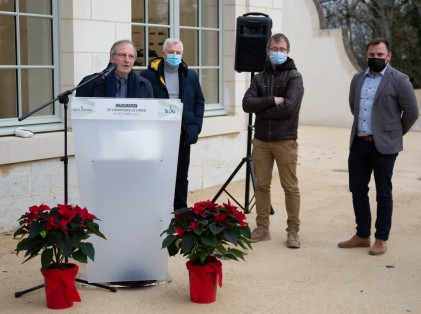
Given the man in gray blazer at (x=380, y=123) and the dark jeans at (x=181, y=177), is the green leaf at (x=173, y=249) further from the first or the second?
the dark jeans at (x=181, y=177)

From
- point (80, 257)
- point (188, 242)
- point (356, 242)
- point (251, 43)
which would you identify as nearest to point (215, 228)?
point (188, 242)

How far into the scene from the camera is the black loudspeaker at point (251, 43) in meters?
7.86

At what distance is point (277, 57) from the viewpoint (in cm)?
664

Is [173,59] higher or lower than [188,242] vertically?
higher

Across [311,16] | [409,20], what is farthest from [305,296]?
[409,20]

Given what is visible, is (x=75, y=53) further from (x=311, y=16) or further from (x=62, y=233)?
(x=311, y=16)

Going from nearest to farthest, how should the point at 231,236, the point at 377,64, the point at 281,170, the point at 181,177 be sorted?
the point at 231,236 < the point at 377,64 < the point at 281,170 < the point at 181,177

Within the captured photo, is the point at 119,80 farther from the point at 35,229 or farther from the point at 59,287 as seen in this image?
the point at 59,287

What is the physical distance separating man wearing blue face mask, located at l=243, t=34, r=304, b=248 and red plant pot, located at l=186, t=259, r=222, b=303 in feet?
5.70

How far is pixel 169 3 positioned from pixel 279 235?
3.14 m

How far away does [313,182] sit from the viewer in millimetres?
10500

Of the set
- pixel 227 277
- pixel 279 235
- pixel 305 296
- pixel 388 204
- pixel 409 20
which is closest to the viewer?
pixel 305 296

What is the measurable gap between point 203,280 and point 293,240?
1.81 meters

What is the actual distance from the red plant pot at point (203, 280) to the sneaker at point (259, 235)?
71.2 inches
